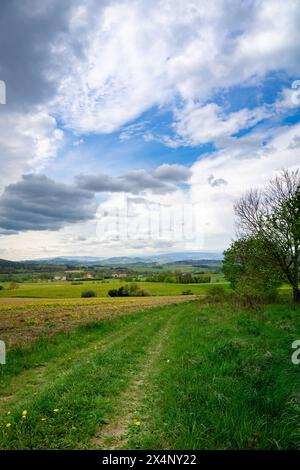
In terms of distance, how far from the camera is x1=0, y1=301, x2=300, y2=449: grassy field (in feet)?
17.4

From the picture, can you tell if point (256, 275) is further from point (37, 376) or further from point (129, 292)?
point (129, 292)

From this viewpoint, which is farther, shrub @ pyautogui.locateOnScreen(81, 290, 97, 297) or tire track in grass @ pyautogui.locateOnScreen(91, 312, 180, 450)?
shrub @ pyautogui.locateOnScreen(81, 290, 97, 297)

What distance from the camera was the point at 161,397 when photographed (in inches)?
284

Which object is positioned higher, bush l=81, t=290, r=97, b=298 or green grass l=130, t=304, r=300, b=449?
green grass l=130, t=304, r=300, b=449

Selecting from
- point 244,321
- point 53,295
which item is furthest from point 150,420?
point 53,295

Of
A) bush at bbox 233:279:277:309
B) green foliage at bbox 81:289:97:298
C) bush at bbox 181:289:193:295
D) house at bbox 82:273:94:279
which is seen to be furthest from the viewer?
house at bbox 82:273:94:279

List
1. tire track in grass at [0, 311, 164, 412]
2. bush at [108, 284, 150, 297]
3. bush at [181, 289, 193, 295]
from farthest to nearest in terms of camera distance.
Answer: bush at [181, 289, 193, 295] < bush at [108, 284, 150, 297] < tire track in grass at [0, 311, 164, 412]

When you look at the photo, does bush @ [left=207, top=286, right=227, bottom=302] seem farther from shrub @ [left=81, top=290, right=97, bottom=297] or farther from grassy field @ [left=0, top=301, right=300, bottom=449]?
shrub @ [left=81, top=290, right=97, bottom=297]

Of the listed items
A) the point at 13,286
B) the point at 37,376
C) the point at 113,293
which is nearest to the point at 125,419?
the point at 37,376

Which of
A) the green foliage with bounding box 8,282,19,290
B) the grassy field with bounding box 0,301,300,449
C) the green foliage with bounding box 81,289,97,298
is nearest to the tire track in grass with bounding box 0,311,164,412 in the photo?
the grassy field with bounding box 0,301,300,449

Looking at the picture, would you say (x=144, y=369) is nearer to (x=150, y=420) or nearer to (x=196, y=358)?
(x=196, y=358)

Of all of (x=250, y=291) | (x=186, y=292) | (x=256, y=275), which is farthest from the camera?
(x=186, y=292)

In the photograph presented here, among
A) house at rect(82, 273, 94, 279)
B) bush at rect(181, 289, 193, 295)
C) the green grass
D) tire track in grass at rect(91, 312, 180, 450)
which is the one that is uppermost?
the green grass

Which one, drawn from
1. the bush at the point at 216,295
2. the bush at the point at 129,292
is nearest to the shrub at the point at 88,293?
the bush at the point at 129,292
